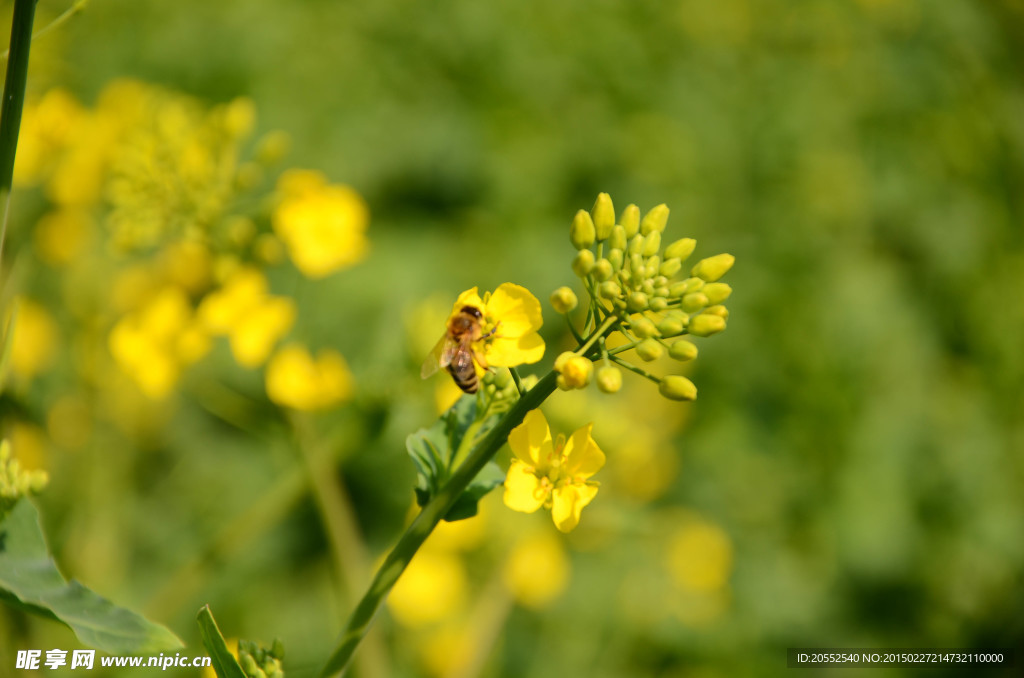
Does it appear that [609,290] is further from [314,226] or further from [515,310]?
[314,226]

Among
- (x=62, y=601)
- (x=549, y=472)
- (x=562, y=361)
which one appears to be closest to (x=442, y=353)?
(x=549, y=472)

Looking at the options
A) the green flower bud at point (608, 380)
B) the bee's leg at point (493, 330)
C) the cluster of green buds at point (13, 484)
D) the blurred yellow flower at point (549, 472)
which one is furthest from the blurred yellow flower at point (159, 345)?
the green flower bud at point (608, 380)

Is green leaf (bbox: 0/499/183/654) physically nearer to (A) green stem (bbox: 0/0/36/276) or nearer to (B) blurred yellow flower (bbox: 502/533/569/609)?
(A) green stem (bbox: 0/0/36/276)

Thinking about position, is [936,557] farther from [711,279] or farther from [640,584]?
[711,279]

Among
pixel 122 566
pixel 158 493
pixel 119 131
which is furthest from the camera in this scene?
pixel 158 493

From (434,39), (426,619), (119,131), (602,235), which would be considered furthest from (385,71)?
(602,235)

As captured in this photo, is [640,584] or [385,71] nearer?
[640,584]

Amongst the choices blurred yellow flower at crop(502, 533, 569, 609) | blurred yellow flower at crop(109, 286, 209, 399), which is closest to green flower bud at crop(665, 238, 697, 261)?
blurred yellow flower at crop(109, 286, 209, 399)
